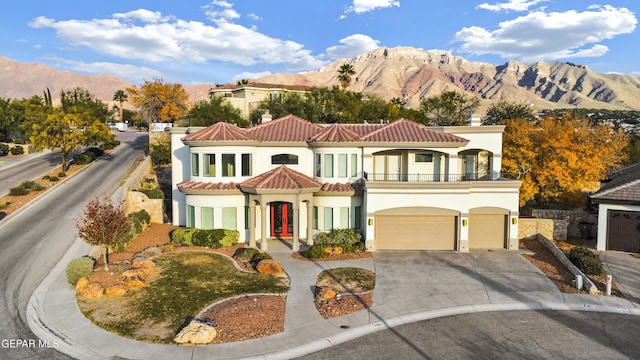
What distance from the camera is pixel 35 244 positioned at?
24.9 meters

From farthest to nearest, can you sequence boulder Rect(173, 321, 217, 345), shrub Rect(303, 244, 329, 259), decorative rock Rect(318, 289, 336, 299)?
1. shrub Rect(303, 244, 329, 259)
2. decorative rock Rect(318, 289, 336, 299)
3. boulder Rect(173, 321, 217, 345)

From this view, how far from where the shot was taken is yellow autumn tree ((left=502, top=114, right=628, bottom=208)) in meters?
31.0

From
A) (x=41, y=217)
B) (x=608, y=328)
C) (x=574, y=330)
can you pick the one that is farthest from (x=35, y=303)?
(x=608, y=328)

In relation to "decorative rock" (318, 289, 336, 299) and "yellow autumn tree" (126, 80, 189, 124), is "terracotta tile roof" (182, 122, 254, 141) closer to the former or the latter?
"decorative rock" (318, 289, 336, 299)

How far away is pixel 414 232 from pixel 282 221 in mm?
9789

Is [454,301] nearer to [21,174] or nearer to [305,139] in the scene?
[305,139]

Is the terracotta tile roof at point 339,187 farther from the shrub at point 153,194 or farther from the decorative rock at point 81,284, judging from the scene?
the decorative rock at point 81,284

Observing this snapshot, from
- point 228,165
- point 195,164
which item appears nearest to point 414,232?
point 228,165

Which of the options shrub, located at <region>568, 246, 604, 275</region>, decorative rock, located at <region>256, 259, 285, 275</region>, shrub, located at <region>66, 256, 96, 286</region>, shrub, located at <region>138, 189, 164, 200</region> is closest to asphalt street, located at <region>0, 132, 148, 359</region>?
shrub, located at <region>66, 256, 96, 286</region>

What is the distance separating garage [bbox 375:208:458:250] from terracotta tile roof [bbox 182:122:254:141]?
11621 mm

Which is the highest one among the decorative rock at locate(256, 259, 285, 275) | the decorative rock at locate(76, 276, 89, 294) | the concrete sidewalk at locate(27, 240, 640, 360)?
the decorative rock at locate(76, 276, 89, 294)

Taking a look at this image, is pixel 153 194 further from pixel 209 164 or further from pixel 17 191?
pixel 17 191

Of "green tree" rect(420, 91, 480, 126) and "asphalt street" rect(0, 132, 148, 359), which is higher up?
"green tree" rect(420, 91, 480, 126)

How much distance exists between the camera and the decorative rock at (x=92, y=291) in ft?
62.9
